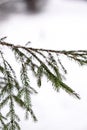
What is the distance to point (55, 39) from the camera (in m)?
6.39

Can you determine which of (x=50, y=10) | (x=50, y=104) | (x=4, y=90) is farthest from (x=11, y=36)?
(x=4, y=90)

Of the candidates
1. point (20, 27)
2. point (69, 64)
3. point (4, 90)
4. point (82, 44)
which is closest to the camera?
point (4, 90)

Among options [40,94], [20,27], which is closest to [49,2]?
A: [20,27]

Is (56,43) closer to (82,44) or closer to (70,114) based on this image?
(82,44)

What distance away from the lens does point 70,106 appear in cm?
504

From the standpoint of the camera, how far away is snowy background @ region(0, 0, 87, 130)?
486 centimetres

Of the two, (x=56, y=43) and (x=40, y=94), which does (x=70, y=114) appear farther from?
(x=56, y=43)

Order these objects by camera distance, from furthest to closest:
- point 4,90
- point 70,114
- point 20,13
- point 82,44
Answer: point 20,13 → point 82,44 → point 70,114 → point 4,90

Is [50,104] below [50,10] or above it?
below

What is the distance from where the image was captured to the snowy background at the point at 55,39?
4859mm

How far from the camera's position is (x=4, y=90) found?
1716mm

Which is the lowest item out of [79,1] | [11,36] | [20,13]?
[11,36]

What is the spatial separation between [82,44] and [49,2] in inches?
85.1

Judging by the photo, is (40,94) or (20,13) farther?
(20,13)
